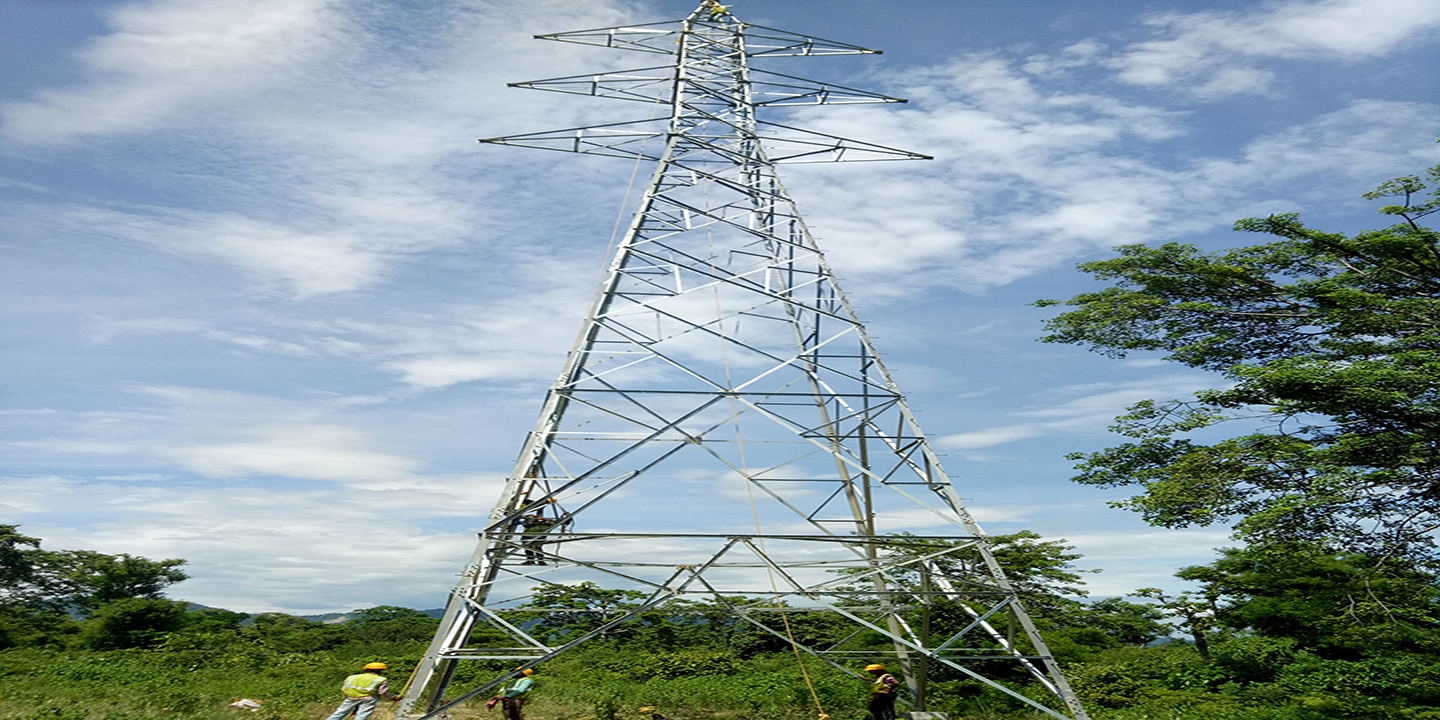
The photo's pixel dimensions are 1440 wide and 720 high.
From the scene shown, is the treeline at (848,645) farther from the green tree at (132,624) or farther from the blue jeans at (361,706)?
the blue jeans at (361,706)

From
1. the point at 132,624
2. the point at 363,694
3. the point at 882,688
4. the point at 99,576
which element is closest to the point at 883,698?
the point at 882,688

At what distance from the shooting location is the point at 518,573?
10.1 meters

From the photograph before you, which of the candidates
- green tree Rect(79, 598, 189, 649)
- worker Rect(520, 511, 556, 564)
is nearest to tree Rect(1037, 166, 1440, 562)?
worker Rect(520, 511, 556, 564)

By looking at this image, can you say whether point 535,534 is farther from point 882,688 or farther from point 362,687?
point 882,688

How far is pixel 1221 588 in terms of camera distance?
27.4 metres

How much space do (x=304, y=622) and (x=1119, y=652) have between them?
1273 inches

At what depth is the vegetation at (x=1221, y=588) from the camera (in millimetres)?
14773

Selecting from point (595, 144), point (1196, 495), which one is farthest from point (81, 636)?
point (1196, 495)

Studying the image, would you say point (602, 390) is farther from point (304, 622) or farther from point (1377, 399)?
point (304, 622)

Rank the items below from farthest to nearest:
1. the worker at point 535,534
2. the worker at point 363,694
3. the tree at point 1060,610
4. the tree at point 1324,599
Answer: the tree at point 1060,610, the tree at point 1324,599, the worker at point 363,694, the worker at point 535,534

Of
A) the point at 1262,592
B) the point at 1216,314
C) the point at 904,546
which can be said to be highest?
the point at 1216,314

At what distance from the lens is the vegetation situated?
14.8m

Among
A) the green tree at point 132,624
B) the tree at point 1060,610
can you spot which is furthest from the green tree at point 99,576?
the tree at point 1060,610

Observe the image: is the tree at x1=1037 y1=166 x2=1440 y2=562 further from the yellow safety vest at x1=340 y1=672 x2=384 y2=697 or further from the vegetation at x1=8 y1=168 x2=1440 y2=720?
the yellow safety vest at x1=340 y1=672 x2=384 y2=697
